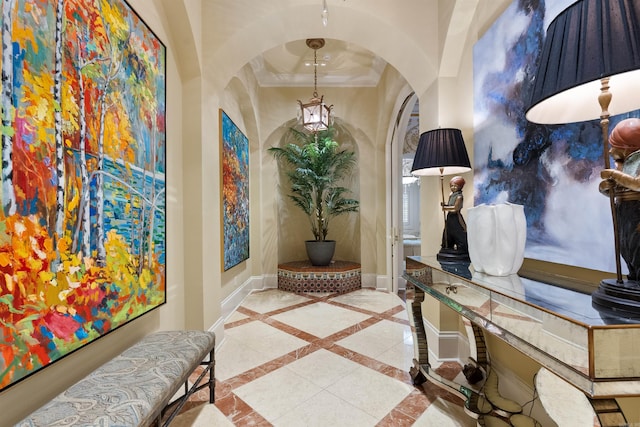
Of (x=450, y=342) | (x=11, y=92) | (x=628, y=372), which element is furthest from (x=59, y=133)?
(x=450, y=342)

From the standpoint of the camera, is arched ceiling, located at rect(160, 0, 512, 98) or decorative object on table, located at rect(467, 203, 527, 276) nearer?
decorative object on table, located at rect(467, 203, 527, 276)

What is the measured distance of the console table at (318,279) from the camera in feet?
14.6

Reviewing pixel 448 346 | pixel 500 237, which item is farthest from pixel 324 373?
pixel 500 237

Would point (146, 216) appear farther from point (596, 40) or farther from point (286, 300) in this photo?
point (286, 300)

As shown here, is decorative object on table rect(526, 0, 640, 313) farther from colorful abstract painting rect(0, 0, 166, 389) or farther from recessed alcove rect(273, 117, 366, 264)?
recessed alcove rect(273, 117, 366, 264)

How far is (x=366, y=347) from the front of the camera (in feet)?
8.39

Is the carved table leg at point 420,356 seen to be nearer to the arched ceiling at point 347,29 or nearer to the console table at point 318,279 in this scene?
the arched ceiling at point 347,29

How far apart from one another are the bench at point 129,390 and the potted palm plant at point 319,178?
318cm

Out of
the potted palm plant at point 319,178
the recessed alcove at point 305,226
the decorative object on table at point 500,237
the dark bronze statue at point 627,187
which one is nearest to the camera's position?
the dark bronze statue at point 627,187

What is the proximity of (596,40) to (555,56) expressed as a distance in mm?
98

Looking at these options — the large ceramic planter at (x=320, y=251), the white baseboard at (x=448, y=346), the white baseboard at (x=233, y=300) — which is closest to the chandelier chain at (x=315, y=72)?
the large ceramic planter at (x=320, y=251)

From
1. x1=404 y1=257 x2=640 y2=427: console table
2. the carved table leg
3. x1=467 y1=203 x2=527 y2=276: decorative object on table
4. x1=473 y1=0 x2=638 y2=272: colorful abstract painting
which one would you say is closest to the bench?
x1=404 y1=257 x2=640 y2=427: console table

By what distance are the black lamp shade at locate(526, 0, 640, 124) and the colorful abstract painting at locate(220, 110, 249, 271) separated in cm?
321

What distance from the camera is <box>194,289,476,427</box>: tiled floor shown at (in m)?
1.65
